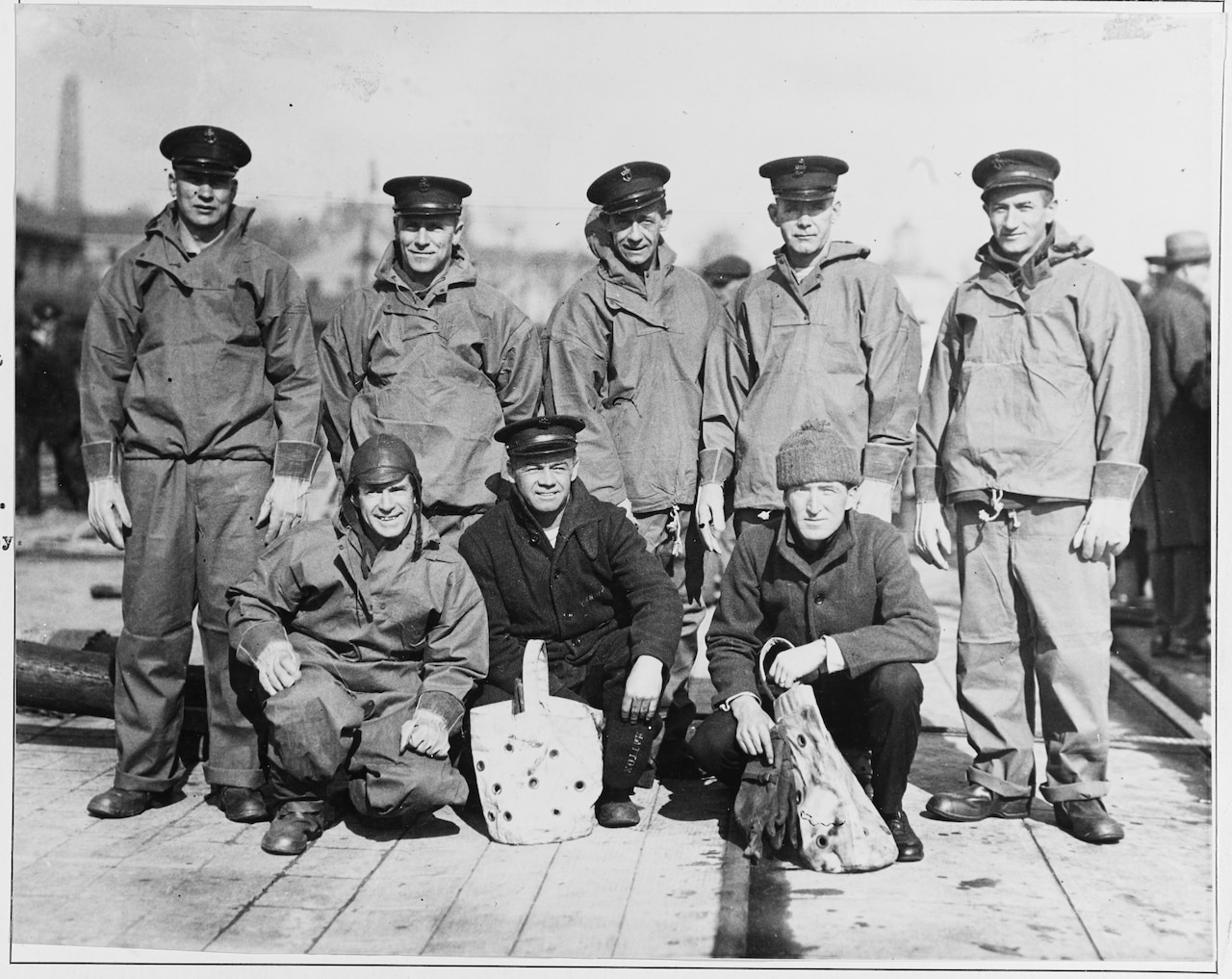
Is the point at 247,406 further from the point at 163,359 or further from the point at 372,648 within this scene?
the point at 372,648

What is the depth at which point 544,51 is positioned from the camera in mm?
4895

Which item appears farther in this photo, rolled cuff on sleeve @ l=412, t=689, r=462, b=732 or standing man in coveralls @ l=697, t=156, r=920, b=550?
standing man in coveralls @ l=697, t=156, r=920, b=550

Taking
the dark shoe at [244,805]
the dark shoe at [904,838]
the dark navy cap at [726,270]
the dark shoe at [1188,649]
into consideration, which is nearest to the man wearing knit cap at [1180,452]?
the dark shoe at [1188,649]

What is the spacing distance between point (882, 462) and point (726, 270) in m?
1.96

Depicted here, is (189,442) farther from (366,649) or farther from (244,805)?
(244,805)

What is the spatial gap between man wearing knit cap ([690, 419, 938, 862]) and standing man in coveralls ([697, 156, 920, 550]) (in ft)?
1.06

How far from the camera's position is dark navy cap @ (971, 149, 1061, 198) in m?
4.36

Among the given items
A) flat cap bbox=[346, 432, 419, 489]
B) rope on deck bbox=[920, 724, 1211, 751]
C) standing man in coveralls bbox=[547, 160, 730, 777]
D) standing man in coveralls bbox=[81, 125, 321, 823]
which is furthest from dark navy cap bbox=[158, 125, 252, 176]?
rope on deck bbox=[920, 724, 1211, 751]

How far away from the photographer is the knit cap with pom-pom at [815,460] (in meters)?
4.13

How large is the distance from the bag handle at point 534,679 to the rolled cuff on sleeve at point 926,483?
4.84 feet

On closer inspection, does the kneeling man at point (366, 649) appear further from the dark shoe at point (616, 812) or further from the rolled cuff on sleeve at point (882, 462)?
the rolled cuff on sleeve at point (882, 462)

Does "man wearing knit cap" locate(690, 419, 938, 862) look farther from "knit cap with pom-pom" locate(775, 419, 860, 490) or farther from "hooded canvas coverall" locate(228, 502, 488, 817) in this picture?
"hooded canvas coverall" locate(228, 502, 488, 817)

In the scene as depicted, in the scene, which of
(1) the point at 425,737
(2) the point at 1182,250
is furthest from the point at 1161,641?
(1) the point at 425,737

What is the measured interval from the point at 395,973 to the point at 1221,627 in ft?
9.60
